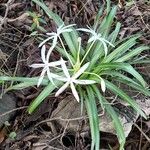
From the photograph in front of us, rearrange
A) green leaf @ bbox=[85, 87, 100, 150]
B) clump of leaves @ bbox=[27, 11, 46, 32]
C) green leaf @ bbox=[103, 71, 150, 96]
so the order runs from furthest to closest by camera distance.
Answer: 1. clump of leaves @ bbox=[27, 11, 46, 32]
2. green leaf @ bbox=[103, 71, 150, 96]
3. green leaf @ bbox=[85, 87, 100, 150]

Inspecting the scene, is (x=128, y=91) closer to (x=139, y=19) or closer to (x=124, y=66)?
(x=124, y=66)

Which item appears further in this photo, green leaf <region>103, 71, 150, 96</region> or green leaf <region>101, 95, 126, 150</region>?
green leaf <region>103, 71, 150, 96</region>

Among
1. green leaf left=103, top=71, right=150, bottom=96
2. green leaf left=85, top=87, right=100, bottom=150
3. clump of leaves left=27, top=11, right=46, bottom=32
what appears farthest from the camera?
clump of leaves left=27, top=11, right=46, bottom=32

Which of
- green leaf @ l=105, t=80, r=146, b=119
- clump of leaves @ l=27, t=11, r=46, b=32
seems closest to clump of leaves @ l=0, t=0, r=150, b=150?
green leaf @ l=105, t=80, r=146, b=119

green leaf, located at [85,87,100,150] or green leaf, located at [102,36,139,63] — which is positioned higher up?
green leaf, located at [102,36,139,63]

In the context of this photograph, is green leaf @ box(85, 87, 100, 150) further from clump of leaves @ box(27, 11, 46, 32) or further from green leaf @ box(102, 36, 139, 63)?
clump of leaves @ box(27, 11, 46, 32)

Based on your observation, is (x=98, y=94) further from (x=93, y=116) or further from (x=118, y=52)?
(x=118, y=52)

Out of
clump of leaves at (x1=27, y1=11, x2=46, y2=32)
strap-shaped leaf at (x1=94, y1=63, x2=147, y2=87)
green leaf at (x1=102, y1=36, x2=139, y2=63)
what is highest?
clump of leaves at (x1=27, y1=11, x2=46, y2=32)

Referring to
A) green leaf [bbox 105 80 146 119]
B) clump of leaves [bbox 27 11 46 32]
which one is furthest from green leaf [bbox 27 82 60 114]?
clump of leaves [bbox 27 11 46 32]

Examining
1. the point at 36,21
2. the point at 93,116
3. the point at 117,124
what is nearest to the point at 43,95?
the point at 93,116

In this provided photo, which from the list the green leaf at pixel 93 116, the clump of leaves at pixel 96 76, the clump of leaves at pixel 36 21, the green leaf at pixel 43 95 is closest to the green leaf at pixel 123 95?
the clump of leaves at pixel 96 76

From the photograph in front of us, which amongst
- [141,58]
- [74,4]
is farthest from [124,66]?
[74,4]
